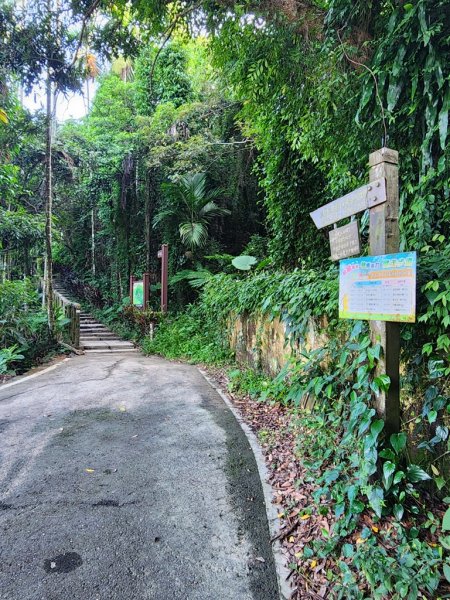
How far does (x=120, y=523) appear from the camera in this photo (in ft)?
7.59

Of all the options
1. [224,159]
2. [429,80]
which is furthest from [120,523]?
[224,159]

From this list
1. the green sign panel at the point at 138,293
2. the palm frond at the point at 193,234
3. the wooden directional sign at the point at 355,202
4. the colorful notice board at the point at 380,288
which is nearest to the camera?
the colorful notice board at the point at 380,288

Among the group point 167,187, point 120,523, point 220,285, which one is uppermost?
point 167,187

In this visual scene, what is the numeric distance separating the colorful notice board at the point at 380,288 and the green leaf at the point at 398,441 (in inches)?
Answer: 28.1

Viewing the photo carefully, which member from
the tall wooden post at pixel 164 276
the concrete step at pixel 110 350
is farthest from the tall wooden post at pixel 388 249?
the concrete step at pixel 110 350

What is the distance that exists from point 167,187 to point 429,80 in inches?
355

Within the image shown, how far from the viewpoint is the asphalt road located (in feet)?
6.21

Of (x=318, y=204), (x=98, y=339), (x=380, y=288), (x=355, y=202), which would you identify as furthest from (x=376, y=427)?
(x=98, y=339)

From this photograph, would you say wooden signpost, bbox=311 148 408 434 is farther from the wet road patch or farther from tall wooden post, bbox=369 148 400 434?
the wet road patch

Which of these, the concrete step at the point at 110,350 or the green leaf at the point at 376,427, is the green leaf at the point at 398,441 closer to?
the green leaf at the point at 376,427

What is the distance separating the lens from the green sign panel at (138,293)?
10.4 metres

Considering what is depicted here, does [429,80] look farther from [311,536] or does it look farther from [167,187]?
[167,187]

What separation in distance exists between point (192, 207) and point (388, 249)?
919cm

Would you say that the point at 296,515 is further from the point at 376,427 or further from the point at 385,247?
the point at 385,247
